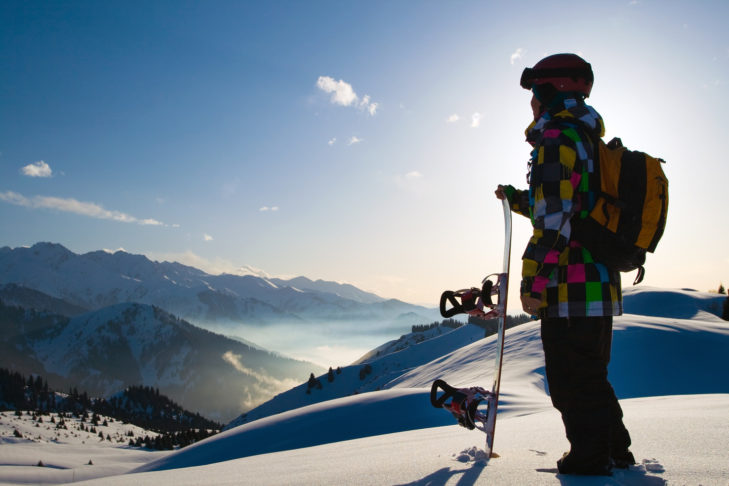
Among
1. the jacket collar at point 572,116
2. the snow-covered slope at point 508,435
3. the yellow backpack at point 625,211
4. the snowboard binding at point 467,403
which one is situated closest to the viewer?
the snow-covered slope at point 508,435

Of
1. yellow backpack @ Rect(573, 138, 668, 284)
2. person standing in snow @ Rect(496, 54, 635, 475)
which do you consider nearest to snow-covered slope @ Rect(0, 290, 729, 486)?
person standing in snow @ Rect(496, 54, 635, 475)

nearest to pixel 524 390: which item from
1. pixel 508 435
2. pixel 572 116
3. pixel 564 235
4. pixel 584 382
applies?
pixel 508 435

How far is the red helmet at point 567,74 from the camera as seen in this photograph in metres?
3.82

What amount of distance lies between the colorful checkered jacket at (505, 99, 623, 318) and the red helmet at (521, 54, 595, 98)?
1.23ft

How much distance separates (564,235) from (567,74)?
1593 millimetres

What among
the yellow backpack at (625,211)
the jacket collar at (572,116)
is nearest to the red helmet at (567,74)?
the jacket collar at (572,116)

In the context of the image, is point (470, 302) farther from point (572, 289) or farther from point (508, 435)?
point (508, 435)

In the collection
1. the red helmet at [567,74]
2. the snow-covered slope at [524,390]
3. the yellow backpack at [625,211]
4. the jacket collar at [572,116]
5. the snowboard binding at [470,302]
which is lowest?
the snow-covered slope at [524,390]

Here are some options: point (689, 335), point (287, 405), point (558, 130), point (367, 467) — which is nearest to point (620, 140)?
point (558, 130)

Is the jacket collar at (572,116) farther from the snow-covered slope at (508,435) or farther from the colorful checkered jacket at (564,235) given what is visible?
the snow-covered slope at (508,435)

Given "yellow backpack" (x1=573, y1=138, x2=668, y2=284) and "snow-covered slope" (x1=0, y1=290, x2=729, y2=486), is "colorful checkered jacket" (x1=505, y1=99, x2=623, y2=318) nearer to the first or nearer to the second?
"yellow backpack" (x1=573, y1=138, x2=668, y2=284)

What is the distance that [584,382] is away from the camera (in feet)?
11.0

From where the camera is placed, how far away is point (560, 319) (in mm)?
3480

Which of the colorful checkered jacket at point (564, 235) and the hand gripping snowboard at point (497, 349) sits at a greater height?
the colorful checkered jacket at point (564, 235)
